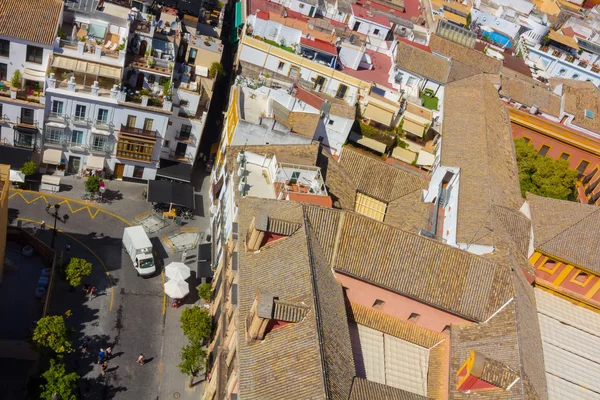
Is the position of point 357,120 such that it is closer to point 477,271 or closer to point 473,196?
point 473,196

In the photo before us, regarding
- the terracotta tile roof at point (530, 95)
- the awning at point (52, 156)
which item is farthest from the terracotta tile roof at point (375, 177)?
the terracotta tile roof at point (530, 95)

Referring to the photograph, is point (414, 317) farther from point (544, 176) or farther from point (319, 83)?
point (319, 83)

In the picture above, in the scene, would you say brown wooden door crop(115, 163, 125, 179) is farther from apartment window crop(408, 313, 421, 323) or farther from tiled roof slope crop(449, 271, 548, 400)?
tiled roof slope crop(449, 271, 548, 400)

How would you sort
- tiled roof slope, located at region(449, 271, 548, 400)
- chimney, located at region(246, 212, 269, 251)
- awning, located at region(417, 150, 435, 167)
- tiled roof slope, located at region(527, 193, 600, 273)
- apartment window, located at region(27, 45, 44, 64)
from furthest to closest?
awning, located at region(417, 150, 435, 167) < apartment window, located at region(27, 45, 44, 64) < tiled roof slope, located at region(527, 193, 600, 273) < chimney, located at region(246, 212, 269, 251) < tiled roof slope, located at region(449, 271, 548, 400)

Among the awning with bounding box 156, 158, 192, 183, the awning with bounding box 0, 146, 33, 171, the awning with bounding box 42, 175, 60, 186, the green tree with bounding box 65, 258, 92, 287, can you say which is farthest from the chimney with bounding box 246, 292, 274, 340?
the awning with bounding box 0, 146, 33, 171

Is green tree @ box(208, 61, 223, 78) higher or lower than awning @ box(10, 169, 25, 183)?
higher

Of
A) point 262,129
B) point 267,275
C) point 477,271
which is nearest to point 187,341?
point 267,275
